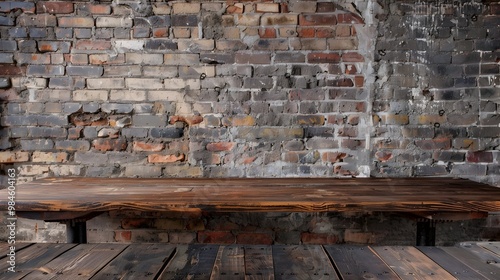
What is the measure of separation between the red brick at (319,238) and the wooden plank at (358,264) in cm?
93

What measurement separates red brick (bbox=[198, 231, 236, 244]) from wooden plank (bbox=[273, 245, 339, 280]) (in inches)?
38.3

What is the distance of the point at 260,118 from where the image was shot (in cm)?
243

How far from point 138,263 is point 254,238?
1.21 metres

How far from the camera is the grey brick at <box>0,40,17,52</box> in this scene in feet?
7.91

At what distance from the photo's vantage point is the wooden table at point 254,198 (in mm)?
1580

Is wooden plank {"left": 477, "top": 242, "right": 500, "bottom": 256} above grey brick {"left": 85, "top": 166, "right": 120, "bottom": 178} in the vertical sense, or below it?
below

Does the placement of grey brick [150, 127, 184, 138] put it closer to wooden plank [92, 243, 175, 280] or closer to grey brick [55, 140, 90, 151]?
grey brick [55, 140, 90, 151]

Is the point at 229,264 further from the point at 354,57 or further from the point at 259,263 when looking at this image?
the point at 354,57

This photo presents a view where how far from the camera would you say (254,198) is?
166 centimetres

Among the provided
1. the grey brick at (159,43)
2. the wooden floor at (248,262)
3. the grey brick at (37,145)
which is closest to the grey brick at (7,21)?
the grey brick at (37,145)

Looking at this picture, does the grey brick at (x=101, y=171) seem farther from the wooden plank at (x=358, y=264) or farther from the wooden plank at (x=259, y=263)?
the wooden plank at (x=358, y=264)

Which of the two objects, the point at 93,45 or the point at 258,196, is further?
the point at 93,45

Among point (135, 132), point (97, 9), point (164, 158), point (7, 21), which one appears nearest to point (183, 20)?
point (97, 9)

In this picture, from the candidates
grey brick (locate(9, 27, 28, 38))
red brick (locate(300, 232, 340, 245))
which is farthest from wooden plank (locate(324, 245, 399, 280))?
grey brick (locate(9, 27, 28, 38))
